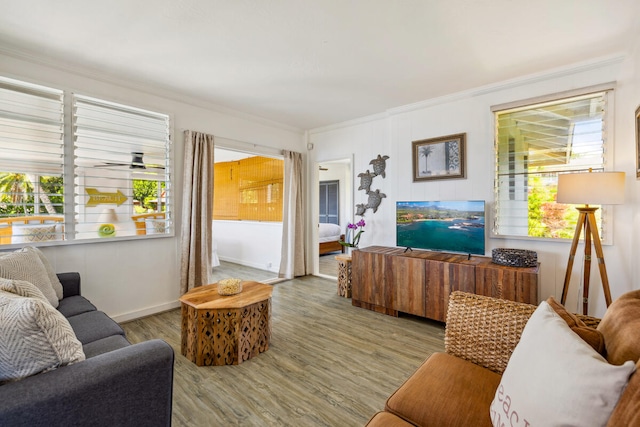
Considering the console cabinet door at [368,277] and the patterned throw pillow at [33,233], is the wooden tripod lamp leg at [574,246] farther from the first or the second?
the patterned throw pillow at [33,233]

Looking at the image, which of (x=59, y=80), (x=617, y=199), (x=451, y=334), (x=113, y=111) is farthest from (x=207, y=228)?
(x=617, y=199)

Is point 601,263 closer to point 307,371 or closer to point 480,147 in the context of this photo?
point 480,147

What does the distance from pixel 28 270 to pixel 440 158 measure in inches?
156

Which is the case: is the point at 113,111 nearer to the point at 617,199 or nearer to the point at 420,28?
the point at 420,28

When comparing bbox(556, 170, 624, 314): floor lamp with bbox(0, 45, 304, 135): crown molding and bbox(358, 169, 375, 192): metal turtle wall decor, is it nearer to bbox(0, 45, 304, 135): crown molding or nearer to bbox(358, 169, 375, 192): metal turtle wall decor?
bbox(358, 169, 375, 192): metal turtle wall decor

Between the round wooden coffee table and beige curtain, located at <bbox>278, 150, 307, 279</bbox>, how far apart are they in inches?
97.1

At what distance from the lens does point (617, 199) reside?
2211mm

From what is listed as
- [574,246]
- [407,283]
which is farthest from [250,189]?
[574,246]

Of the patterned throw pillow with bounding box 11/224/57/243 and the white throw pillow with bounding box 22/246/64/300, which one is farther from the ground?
the patterned throw pillow with bounding box 11/224/57/243

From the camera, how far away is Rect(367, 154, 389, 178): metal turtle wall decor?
412 centimetres

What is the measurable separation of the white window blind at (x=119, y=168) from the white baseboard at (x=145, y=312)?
0.87m

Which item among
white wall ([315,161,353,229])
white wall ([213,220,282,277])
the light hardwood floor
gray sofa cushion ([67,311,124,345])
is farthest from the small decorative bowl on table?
white wall ([315,161,353,229])

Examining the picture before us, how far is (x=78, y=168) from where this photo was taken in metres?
2.90

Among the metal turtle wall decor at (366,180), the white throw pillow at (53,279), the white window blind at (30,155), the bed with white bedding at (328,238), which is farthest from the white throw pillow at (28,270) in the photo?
the bed with white bedding at (328,238)
